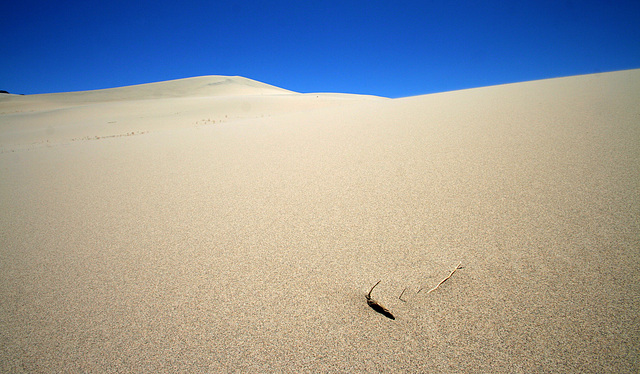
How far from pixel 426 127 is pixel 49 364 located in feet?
12.8

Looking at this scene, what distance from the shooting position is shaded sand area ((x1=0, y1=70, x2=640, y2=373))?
2.77ft

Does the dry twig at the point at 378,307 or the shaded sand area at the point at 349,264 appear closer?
the shaded sand area at the point at 349,264

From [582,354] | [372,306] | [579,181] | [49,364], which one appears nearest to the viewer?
[582,354]

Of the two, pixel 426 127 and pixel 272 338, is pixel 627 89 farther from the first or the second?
pixel 272 338

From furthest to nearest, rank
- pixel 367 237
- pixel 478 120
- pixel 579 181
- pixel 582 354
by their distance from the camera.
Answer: pixel 478 120, pixel 579 181, pixel 367 237, pixel 582 354

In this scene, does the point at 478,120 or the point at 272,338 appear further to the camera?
the point at 478,120

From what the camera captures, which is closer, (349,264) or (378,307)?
(378,307)

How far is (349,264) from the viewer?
1.22m

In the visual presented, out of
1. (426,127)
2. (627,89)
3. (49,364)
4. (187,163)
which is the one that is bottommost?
(49,364)

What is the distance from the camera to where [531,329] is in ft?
2.75

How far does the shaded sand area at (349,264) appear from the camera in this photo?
0.85m

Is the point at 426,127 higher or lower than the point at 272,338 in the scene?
higher

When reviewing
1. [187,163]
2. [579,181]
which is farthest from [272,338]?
[187,163]

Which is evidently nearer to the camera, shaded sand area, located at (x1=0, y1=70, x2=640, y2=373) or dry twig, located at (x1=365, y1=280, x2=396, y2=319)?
shaded sand area, located at (x1=0, y1=70, x2=640, y2=373)
